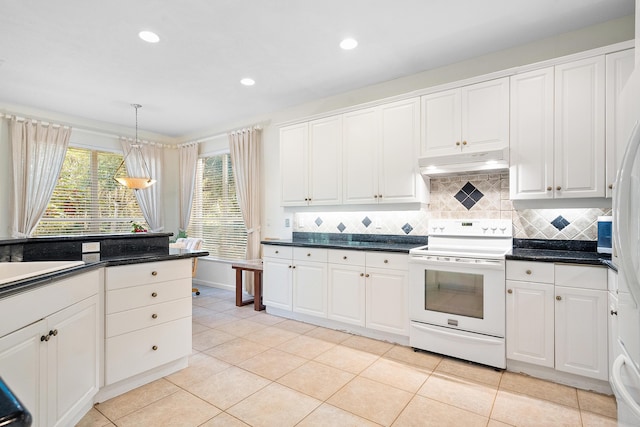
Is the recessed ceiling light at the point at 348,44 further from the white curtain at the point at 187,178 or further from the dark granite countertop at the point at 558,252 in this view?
the white curtain at the point at 187,178

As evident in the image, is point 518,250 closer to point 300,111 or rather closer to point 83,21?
point 300,111

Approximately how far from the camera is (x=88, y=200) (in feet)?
17.3

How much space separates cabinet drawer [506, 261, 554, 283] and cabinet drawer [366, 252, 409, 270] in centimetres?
85

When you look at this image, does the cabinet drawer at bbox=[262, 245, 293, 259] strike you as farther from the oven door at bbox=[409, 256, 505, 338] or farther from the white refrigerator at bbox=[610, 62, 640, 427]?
the white refrigerator at bbox=[610, 62, 640, 427]

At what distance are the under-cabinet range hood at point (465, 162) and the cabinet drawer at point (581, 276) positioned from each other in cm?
97

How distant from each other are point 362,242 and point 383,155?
1.05 meters

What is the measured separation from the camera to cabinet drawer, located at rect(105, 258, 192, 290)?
7.38ft

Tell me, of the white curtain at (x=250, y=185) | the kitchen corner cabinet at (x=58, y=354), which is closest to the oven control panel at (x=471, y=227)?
the white curtain at (x=250, y=185)

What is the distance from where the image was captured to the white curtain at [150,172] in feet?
18.5

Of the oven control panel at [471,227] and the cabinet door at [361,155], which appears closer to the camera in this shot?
the oven control panel at [471,227]

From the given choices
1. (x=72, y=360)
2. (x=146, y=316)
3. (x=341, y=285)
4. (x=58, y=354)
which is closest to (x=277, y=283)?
(x=341, y=285)

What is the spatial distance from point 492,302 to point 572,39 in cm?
235

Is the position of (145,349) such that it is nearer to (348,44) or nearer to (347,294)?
(347,294)

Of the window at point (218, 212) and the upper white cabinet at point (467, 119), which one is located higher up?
the upper white cabinet at point (467, 119)
